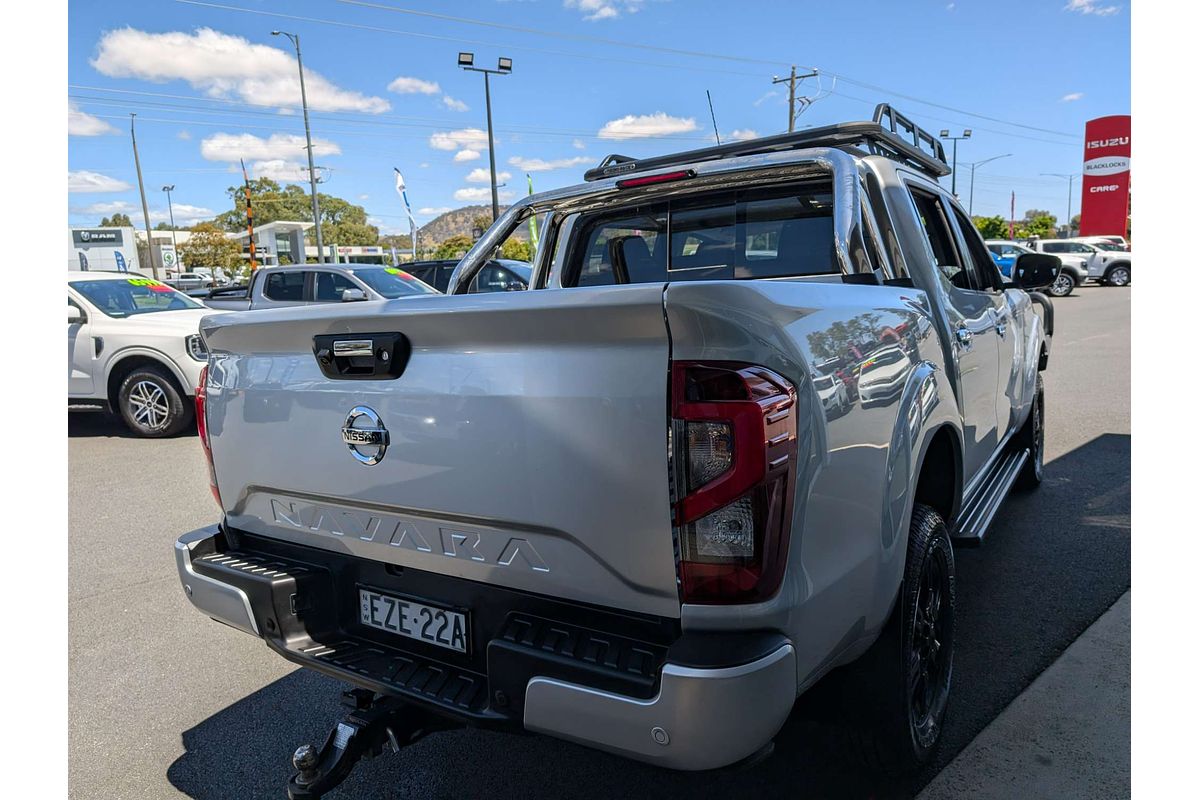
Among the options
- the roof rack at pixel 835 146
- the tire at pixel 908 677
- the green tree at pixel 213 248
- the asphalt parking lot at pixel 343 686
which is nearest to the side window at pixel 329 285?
the asphalt parking lot at pixel 343 686

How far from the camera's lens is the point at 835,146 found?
3352mm

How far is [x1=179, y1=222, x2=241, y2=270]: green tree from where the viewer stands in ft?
223

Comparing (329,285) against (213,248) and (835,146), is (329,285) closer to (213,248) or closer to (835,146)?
(835,146)

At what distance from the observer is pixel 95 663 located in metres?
3.49

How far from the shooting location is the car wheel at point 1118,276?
1167 inches

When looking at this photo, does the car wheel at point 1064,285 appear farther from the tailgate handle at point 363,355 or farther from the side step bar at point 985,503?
the tailgate handle at point 363,355

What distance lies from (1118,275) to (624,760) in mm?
33458

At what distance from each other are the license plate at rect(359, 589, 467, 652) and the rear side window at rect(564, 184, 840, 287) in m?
1.58

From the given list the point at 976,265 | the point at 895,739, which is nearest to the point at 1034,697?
the point at 895,739

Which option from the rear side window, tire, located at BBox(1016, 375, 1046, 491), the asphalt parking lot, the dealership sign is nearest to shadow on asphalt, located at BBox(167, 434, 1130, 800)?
the asphalt parking lot

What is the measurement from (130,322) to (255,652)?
6.01 meters

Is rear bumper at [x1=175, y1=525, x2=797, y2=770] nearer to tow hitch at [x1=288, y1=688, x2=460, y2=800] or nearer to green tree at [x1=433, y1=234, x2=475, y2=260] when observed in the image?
tow hitch at [x1=288, y1=688, x2=460, y2=800]

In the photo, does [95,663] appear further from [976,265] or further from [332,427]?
[976,265]

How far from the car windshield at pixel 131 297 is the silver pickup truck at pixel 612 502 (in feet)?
23.1
